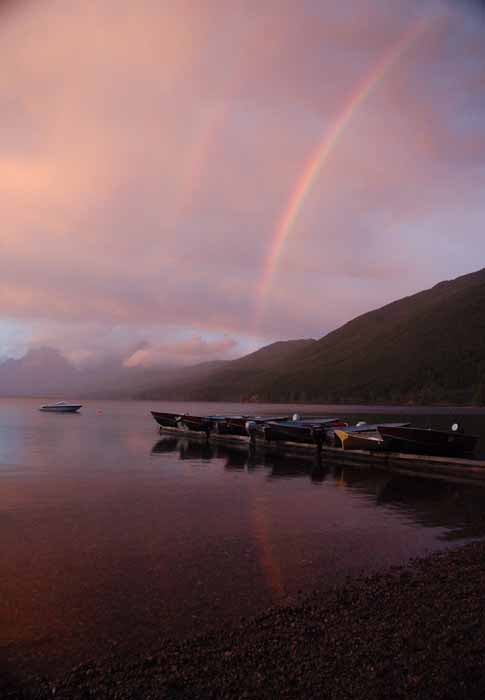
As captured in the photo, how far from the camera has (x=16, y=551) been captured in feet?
45.0

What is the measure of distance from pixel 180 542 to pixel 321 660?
27.2 ft

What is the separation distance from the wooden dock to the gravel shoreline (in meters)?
19.9

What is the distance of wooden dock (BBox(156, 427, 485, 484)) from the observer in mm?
27922

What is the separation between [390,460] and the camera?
3325cm

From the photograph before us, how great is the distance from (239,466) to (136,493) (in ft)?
39.1

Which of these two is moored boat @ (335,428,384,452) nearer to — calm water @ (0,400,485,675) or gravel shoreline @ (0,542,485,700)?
calm water @ (0,400,485,675)

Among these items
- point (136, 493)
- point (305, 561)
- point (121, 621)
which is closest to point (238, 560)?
point (305, 561)

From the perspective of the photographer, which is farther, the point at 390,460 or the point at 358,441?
the point at 358,441

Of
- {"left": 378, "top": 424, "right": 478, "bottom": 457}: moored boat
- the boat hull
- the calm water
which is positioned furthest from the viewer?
the boat hull

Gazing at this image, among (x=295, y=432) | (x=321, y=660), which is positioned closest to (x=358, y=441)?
(x=295, y=432)

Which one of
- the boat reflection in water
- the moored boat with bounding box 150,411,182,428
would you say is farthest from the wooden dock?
the moored boat with bounding box 150,411,182,428

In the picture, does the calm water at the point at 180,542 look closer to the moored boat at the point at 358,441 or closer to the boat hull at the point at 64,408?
the moored boat at the point at 358,441

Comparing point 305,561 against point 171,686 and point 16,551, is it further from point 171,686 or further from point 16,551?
point 16,551

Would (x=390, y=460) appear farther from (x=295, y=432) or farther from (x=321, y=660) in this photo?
(x=321, y=660)
